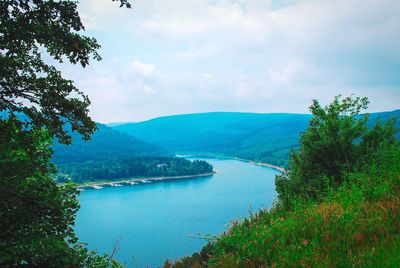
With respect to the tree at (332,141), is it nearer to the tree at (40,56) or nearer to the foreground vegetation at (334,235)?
the foreground vegetation at (334,235)

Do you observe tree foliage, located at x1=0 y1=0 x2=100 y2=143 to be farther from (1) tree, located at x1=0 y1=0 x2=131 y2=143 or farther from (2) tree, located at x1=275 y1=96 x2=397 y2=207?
(2) tree, located at x1=275 y1=96 x2=397 y2=207

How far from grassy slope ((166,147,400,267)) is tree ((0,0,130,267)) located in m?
4.33

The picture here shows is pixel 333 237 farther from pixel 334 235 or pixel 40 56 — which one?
pixel 40 56

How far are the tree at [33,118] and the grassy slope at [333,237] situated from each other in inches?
170

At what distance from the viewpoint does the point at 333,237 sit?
588 cm

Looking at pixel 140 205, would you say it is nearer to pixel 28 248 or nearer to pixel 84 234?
pixel 84 234

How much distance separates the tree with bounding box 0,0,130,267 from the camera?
6.86 meters

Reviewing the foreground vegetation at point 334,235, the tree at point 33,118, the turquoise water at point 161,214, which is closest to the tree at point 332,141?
the foreground vegetation at point 334,235

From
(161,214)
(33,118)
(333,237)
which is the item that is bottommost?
(161,214)

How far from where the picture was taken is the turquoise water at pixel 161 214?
69.5m

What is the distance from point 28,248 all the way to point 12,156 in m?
2.54

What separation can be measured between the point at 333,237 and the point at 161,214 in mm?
101456

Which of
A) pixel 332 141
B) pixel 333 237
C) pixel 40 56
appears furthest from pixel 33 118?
pixel 332 141

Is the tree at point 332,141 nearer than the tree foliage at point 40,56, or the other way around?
the tree foliage at point 40,56
